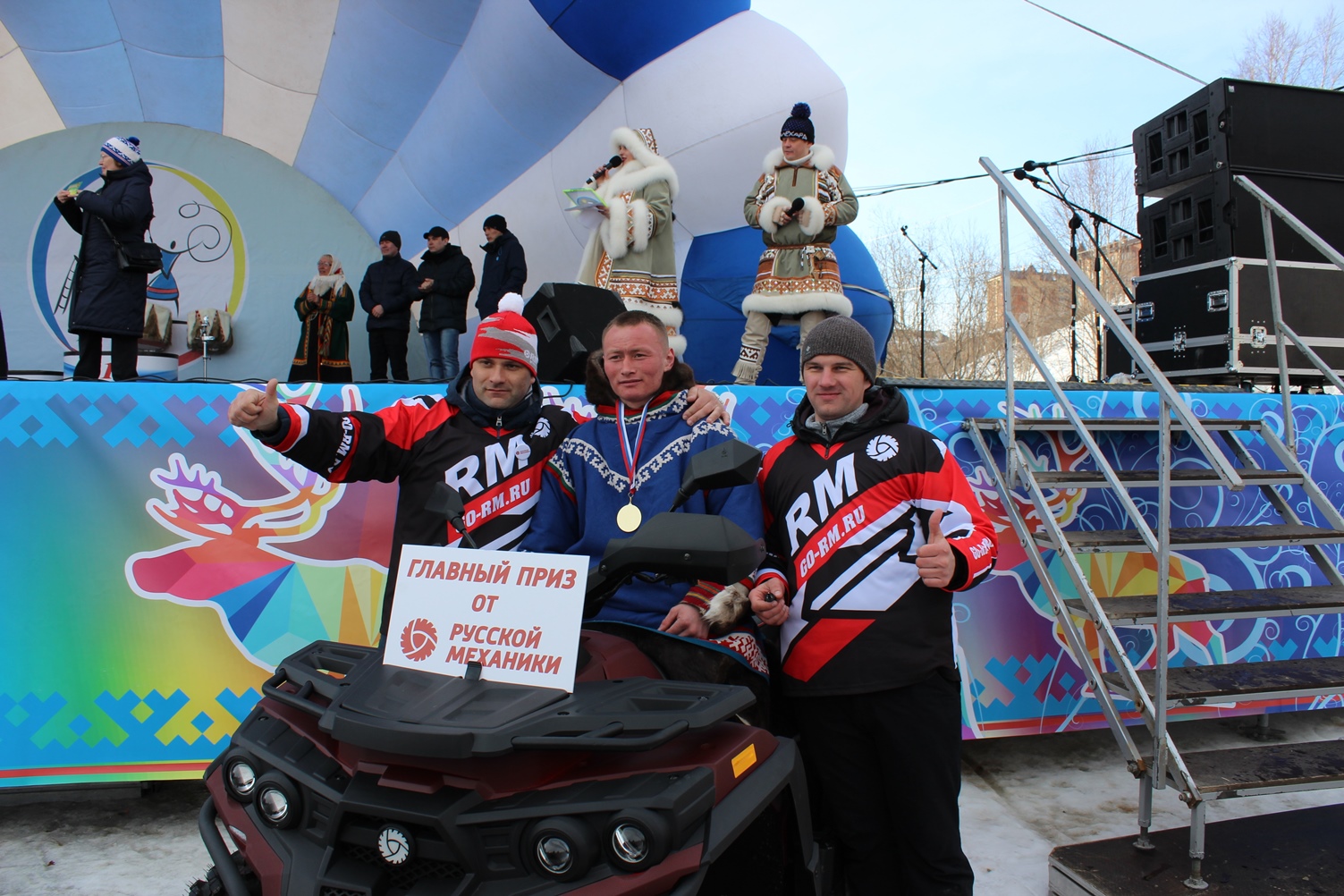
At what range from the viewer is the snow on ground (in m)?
2.42

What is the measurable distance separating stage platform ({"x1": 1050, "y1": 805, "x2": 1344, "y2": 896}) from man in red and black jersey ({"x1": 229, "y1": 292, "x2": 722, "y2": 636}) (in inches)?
77.8

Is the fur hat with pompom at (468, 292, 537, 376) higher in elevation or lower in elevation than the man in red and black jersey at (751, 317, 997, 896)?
higher

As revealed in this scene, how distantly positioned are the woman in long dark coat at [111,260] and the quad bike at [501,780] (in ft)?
14.7

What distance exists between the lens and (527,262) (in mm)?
8125

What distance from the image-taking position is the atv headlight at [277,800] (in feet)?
3.90

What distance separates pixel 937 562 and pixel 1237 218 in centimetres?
503

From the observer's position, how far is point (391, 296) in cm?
782

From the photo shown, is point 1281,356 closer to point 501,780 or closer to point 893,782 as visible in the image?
point 893,782

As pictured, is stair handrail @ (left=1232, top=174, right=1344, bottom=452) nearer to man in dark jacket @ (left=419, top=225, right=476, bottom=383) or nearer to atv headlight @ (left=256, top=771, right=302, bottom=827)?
atv headlight @ (left=256, top=771, right=302, bottom=827)

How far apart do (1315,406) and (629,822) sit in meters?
4.22

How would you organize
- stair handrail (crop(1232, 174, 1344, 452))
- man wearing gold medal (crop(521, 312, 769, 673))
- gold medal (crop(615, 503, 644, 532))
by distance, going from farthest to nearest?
stair handrail (crop(1232, 174, 1344, 452)) < man wearing gold medal (crop(521, 312, 769, 673)) < gold medal (crop(615, 503, 644, 532))

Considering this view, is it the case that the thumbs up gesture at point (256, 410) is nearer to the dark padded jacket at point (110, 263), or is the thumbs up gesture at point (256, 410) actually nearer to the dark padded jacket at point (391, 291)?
the dark padded jacket at point (110, 263)

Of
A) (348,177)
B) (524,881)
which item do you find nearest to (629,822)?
(524,881)

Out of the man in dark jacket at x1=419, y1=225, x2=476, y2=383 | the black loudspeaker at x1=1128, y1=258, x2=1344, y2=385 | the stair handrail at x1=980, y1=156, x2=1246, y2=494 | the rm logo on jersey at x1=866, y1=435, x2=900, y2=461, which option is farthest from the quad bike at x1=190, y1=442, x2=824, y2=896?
the man in dark jacket at x1=419, y1=225, x2=476, y2=383
